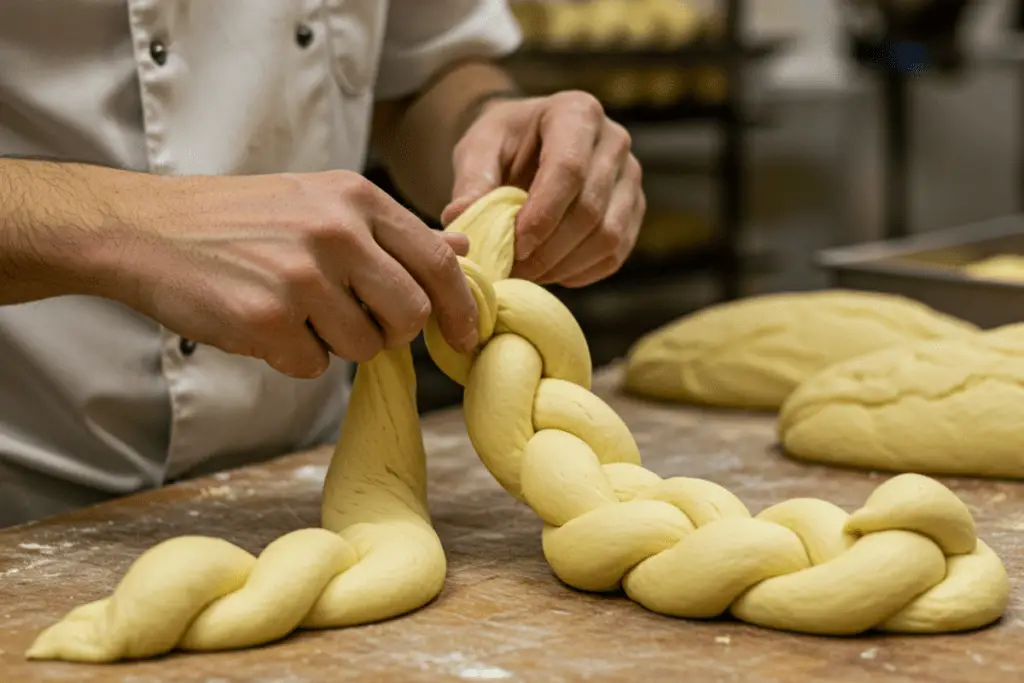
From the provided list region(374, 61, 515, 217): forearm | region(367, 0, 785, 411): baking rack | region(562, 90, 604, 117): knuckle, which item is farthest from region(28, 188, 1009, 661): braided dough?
region(367, 0, 785, 411): baking rack

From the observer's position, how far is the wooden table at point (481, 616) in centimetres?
106

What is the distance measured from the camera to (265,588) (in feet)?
3.67

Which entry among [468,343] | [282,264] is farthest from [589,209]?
[282,264]

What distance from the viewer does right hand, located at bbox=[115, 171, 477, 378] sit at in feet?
3.84

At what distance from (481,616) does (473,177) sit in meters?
0.67

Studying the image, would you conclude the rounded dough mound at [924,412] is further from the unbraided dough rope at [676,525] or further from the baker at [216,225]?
the unbraided dough rope at [676,525]

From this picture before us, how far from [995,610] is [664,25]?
11.6 ft

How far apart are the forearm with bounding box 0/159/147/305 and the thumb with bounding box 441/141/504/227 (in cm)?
44

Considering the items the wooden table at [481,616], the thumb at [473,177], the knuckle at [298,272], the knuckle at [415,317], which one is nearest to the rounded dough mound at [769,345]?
the wooden table at [481,616]

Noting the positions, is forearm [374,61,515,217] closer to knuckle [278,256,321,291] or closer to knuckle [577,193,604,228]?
knuckle [577,193,604,228]

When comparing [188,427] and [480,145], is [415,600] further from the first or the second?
[480,145]

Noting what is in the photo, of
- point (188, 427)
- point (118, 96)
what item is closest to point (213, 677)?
point (188, 427)

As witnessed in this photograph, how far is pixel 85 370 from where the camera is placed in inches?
64.5

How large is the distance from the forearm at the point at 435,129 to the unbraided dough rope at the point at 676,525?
0.64 metres
